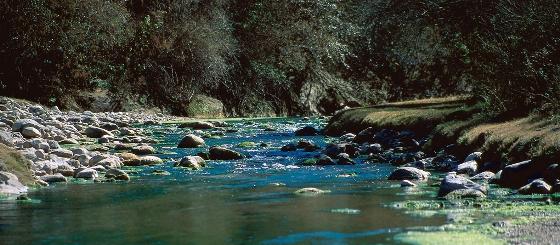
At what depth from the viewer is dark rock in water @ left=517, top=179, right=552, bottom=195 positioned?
9.38 metres

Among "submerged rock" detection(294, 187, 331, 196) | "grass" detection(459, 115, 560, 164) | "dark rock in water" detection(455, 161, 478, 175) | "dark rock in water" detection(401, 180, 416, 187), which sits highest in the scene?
"grass" detection(459, 115, 560, 164)

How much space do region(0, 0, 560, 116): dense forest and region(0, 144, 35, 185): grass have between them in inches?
344

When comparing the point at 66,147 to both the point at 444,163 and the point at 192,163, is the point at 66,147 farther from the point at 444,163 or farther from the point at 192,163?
the point at 444,163

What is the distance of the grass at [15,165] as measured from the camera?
35.7ft

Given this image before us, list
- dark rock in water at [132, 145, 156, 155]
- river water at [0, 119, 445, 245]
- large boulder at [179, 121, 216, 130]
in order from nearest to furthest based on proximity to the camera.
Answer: river water at [0, 119, 445, 245]
dark rock in water at [132, 145, 156, 155]
large boulder at [179, 121, 216, 130]

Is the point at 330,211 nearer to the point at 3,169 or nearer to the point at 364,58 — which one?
the point at 3,169

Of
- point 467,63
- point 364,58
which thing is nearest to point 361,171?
point 467,63

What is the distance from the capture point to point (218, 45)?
35781 millimetres

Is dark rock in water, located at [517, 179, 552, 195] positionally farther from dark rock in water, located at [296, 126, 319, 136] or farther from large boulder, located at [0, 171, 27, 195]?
dark rock in water, located at [296, 126, 319, 136]

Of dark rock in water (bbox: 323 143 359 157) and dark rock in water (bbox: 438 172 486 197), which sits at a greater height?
dark rock in water (bbox: 438 172 486 197)

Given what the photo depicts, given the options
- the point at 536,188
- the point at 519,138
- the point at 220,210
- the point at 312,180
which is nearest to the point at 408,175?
the point at 312,180

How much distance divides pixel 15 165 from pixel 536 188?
618 centimetres

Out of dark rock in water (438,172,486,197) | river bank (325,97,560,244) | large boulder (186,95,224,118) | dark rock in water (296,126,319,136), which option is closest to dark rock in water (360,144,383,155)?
river bank (325,97,560,244)

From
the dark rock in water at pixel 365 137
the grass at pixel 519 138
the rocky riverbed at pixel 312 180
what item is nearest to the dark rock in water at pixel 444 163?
the rocky riverbed at pixel 312 180
